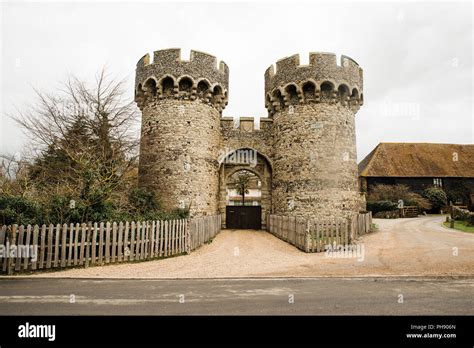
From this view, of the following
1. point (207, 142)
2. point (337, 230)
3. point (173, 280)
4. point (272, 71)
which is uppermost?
point (272, 71)

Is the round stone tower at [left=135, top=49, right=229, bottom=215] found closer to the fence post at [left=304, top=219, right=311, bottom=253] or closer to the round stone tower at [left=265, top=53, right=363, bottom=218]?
the round stone tower at [left=265, top=53, right=363, bottom=218]

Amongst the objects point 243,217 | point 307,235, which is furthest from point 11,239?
point 243,217

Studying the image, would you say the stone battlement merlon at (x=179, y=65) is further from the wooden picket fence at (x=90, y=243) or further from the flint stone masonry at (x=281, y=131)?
the wooden picket fence at (x=90, y=243)

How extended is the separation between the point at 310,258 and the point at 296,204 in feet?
22.0

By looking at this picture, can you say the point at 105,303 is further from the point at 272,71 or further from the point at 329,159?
the point at 272,71

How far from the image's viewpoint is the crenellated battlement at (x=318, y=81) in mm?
15836

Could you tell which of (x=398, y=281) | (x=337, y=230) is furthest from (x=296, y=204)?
(x=398, y=281)

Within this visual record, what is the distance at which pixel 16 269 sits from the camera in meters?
7.28

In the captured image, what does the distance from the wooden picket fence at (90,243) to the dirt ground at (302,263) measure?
1.30 feet

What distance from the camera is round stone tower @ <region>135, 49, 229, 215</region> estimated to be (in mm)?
15398

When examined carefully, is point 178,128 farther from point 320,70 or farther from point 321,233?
point 321,233

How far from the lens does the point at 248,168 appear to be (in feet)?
60.0
